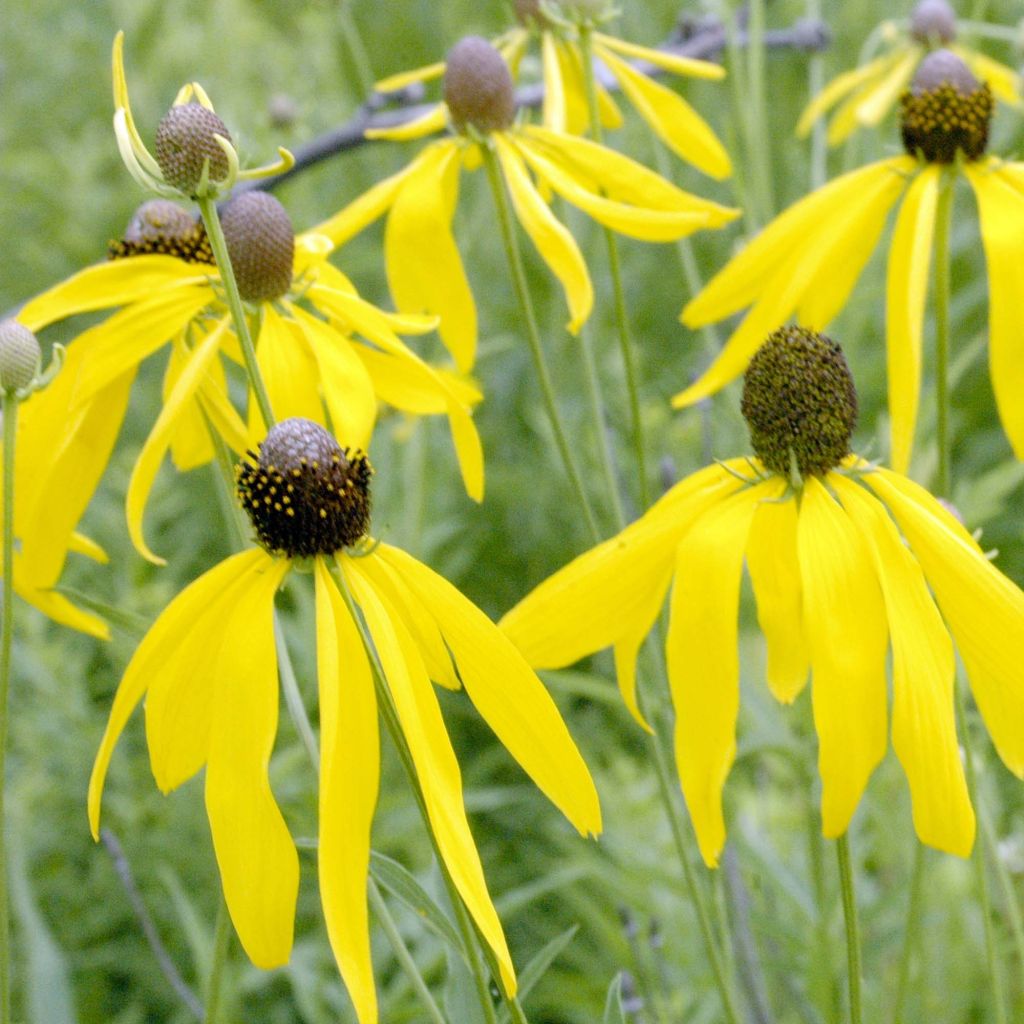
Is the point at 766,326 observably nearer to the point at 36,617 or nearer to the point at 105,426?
the point at 105,426

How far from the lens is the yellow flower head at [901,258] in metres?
0.76

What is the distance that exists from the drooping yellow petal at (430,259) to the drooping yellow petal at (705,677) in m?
0.30

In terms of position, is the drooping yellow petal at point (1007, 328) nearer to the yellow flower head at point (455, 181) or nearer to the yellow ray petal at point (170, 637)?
the yellow flower head at point (455, 181)

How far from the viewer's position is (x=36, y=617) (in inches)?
54.1

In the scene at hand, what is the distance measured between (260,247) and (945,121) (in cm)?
41

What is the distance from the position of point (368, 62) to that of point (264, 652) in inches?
77.8

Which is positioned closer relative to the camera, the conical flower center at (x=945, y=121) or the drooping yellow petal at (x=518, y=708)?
the drooping yellow petal at (x=518, y=708)

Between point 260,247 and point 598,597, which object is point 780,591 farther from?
point 260,247

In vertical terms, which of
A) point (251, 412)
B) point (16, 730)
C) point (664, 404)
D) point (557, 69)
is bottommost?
point (16, 730)

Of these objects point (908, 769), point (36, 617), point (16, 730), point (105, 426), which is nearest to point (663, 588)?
point (908, 769)

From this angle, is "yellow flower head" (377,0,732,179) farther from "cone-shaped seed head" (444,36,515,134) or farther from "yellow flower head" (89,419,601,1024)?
"yellow flower head" (89,419,601,1024)

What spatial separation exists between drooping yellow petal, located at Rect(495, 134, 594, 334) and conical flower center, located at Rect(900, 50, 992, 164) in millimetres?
242

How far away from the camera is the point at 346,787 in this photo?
51cm

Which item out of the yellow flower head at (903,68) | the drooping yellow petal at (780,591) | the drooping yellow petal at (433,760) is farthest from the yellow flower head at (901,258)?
the yellow flower head at (903,68)
